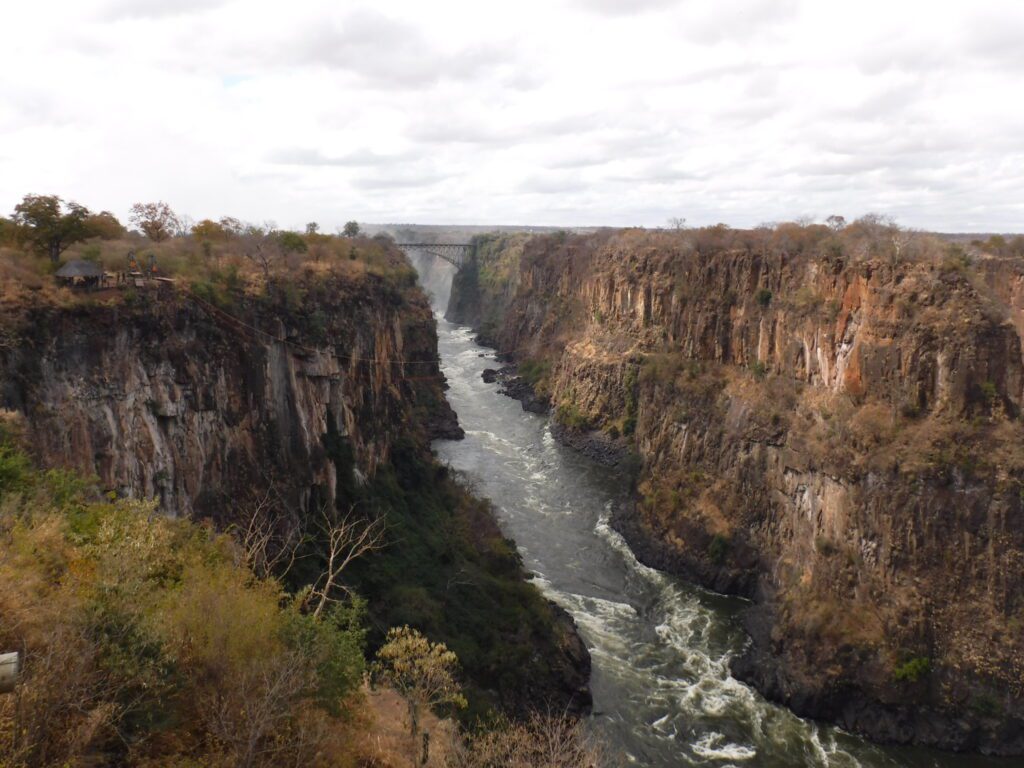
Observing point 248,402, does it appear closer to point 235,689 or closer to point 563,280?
point 235,689

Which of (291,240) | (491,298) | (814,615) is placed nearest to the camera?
(814,615)

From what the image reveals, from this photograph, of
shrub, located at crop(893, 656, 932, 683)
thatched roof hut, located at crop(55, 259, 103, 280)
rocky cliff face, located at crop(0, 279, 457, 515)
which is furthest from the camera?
shrub, located at crop(893, 656, 932, 683)

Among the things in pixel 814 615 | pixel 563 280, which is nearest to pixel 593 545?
pixel 814 615

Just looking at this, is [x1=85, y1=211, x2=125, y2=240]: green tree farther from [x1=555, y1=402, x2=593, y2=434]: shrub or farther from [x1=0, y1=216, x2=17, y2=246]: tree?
[x1=555, y1=402, x2=593, y2=434]: shrub

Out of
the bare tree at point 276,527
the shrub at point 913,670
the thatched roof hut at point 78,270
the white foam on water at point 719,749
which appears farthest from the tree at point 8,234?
the shrub at point 913,670

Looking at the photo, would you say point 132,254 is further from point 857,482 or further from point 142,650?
point 857,482

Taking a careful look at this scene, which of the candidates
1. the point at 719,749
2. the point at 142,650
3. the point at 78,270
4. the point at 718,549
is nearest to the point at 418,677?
the point at 142,650

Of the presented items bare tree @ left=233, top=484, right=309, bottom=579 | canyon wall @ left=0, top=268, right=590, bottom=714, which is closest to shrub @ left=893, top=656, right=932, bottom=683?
canyon wall @ left=0, top=268, right=590, bottom=714
